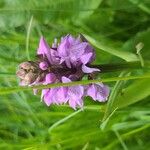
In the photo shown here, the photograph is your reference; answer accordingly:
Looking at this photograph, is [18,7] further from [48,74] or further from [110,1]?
[48,74]

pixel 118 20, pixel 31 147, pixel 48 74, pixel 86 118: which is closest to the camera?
pixel 48 74

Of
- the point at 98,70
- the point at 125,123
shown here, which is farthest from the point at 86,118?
the point at 98,70

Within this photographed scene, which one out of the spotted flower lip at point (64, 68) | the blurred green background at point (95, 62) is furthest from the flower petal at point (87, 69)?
the blurred green background at point (95, 62)

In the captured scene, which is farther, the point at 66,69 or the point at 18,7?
the point at 18,7

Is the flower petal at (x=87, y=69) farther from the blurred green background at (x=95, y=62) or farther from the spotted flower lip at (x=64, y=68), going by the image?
the blurred green background at (x=95, y=62)

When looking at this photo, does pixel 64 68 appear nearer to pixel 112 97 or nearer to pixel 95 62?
pixel 112 97

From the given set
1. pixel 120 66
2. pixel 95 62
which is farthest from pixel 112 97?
pixel 95 62

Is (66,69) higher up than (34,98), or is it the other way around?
(34,98)
